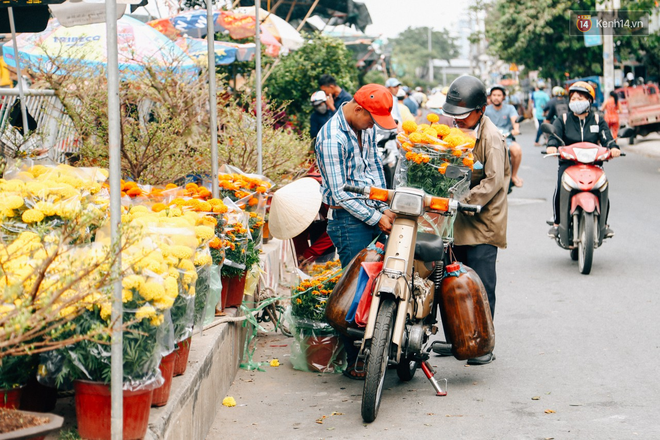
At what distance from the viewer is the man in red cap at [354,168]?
5176 mm

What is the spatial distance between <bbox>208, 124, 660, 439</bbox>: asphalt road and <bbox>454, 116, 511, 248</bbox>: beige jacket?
918 mm

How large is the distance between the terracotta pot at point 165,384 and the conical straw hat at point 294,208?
2.31m

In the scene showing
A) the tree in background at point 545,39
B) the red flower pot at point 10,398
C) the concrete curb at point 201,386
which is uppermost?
the tree in background at point 545,39

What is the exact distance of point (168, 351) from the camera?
3676 mm

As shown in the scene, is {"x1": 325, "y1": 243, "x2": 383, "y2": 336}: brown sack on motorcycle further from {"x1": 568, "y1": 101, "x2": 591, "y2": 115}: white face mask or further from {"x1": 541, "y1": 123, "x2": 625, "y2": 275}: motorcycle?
{"x1": 568, "y1": 101, "x2": 591, "y2": 115}: white face mask

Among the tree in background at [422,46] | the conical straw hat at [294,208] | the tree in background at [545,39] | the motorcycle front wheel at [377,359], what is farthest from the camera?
the tree in background at [422,46]

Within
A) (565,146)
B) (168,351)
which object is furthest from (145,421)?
(565,146)

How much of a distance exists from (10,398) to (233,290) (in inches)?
111

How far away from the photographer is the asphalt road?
4.59 meters

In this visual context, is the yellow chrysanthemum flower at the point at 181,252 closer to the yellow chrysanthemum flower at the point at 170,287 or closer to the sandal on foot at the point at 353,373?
the yellow chrysanthemum flower at the point at 170,287

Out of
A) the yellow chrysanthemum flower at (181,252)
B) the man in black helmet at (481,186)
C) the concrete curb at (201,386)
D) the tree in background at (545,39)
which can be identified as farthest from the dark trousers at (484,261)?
the tree in background at (545,39)

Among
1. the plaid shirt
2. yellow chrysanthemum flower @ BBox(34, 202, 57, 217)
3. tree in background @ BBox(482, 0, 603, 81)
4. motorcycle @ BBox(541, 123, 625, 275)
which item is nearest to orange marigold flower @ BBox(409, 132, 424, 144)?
the plaid shirt

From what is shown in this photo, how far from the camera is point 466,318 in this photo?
518 cm

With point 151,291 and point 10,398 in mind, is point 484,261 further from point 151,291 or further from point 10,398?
point 10,398
